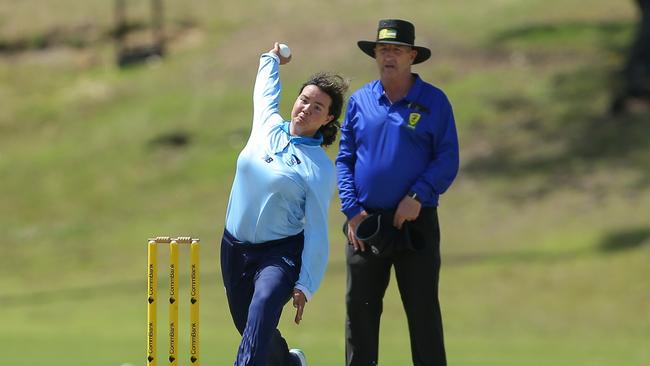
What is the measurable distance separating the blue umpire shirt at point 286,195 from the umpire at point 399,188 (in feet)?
1.39

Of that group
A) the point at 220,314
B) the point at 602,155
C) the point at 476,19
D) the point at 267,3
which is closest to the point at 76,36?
the point at 267,3

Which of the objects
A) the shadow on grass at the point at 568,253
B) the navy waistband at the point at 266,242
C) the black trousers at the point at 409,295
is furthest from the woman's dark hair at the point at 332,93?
the shadow on grass at the point at 568,253

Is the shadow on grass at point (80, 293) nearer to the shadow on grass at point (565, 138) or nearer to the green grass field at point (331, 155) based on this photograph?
the green grass field at point (331, 155)

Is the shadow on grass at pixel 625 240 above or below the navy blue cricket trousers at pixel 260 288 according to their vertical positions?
above

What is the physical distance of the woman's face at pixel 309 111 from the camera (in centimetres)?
730

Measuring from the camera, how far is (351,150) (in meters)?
7.78

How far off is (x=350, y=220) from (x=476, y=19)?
78.5ft

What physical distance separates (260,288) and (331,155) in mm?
15839

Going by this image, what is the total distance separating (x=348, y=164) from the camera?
779cm

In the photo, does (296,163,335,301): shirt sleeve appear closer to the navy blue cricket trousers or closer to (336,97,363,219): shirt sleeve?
the navy blue cricket trousers

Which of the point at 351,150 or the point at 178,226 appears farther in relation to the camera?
the point at 178,226

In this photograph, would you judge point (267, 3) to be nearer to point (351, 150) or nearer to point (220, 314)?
point (220, 314)

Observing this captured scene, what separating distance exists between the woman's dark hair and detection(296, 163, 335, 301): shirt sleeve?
377 mm

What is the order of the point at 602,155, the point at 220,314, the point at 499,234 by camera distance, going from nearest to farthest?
the point at 220,314, the point at 499,234, the point at 602,155
